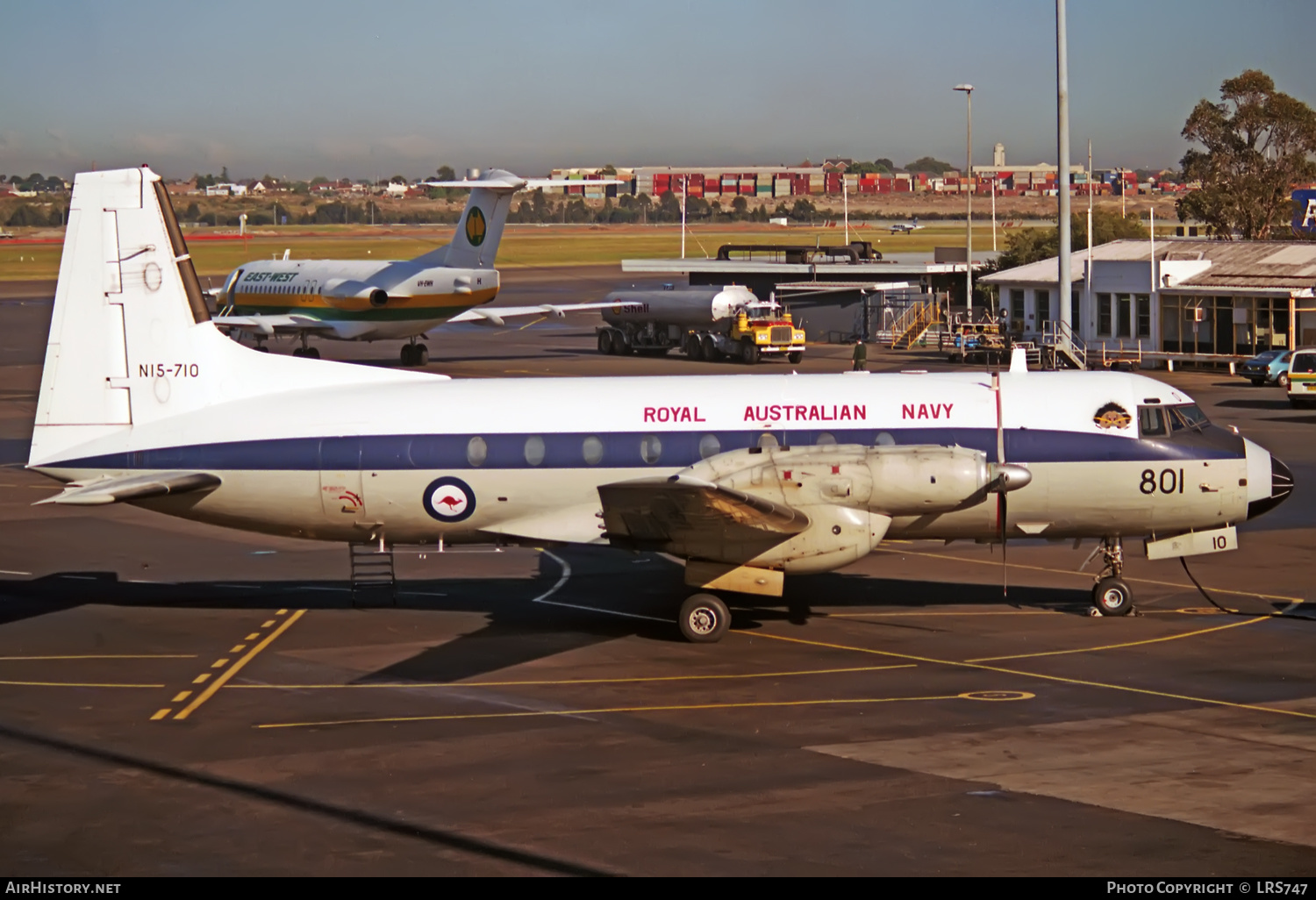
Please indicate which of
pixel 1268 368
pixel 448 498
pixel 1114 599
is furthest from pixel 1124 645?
pixel 1268 368

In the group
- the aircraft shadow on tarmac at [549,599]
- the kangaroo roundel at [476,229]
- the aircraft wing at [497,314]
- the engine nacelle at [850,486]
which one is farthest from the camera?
the aircraft wing at [497,314]

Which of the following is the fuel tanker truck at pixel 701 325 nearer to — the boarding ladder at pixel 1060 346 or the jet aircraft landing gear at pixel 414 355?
the jet aircraft landing gear at pixel 414 355

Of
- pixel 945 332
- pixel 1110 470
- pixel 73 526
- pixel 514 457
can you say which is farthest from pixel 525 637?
pixel 945 332

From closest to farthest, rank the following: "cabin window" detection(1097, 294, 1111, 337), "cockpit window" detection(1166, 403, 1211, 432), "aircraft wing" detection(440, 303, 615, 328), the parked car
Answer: "cockpit window" detection(1166, 403, 1211, 432) → the parked car → "cabin window" detection(1097, 294, 1111, 337) → "aircraft wing" detection(440, 303, 615, 328)

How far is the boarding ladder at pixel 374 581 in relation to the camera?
25.6 meters

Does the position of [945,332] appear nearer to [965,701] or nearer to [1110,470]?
[1110,470]

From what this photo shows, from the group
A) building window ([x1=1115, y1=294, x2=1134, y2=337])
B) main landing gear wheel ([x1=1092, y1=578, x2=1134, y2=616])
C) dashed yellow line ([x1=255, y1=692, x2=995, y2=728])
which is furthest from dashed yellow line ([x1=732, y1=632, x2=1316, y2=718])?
building window ([x1=1115, y1=294, x2=1134, y2=337])

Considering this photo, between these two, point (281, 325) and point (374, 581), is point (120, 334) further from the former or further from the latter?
point (281, 325)

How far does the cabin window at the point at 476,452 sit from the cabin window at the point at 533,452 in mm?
634

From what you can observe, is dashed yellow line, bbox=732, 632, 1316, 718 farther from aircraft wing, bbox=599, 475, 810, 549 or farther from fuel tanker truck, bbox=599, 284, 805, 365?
fuel tanker truck, bbox=599, 284, 805, 365

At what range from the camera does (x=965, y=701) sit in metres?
18.9

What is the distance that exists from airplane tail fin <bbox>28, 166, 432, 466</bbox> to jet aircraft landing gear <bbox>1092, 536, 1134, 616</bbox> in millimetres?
14062

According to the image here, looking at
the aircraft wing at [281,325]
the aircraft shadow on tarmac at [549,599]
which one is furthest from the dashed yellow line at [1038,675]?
the aircraft wing at [281,325]

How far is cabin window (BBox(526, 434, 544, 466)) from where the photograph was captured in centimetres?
2323
